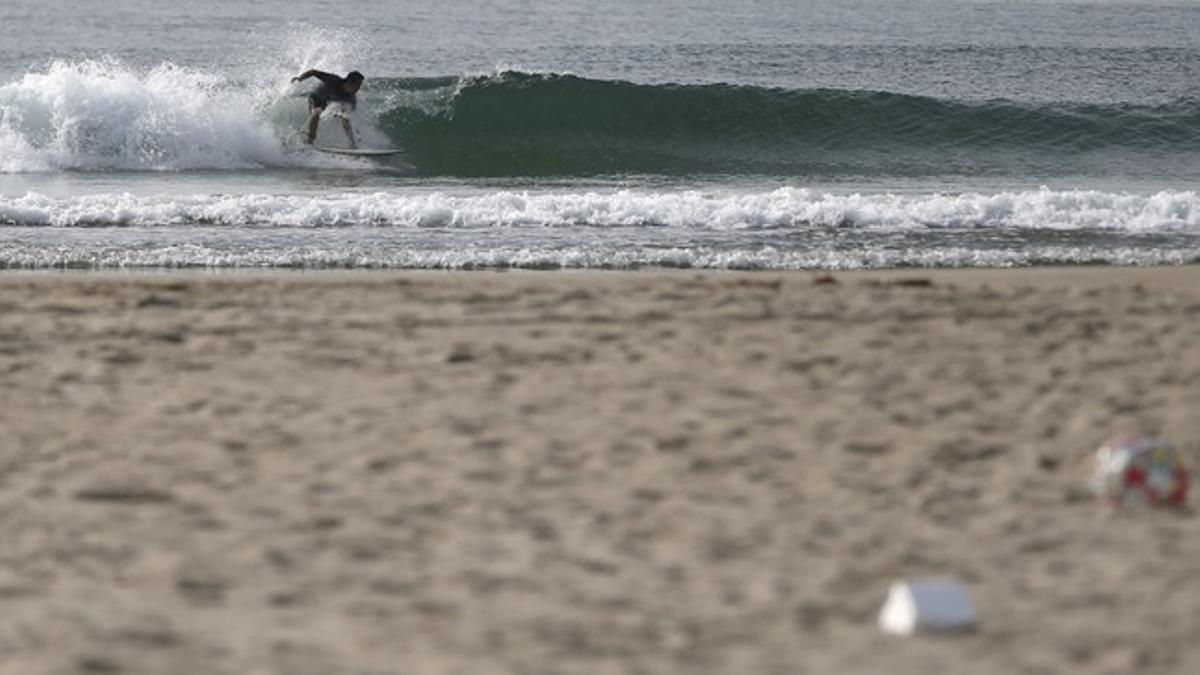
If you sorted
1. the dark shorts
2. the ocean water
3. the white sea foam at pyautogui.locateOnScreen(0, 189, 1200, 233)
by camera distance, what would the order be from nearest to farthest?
the ocean water → the white sea foam at pyautogui.locateOnScreen(0, 189, 1200, 233) → the dark shorts

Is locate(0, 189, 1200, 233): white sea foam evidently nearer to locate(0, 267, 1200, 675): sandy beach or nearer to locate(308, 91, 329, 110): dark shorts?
locate(308, 91, 329, 110): dark shorts

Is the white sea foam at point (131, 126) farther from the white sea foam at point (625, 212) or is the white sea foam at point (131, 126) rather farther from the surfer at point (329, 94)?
the white sea foam at point (625, 212)

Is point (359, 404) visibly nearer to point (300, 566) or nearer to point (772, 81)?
point (300, 566)

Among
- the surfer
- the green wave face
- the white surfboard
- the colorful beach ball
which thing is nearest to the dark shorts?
the surfer

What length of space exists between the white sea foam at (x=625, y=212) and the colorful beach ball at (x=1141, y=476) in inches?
344

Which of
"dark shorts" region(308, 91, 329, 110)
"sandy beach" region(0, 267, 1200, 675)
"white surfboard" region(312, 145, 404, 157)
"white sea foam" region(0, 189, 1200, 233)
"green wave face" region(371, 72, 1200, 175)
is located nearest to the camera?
"sandy beach" region(0, 267, 1200, 675)

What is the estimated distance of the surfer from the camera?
2048 cm

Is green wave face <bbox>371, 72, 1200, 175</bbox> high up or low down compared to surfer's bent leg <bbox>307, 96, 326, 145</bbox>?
up

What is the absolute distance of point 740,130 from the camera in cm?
2378

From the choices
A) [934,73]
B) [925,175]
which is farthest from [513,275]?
[934,73]

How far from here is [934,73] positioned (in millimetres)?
29578

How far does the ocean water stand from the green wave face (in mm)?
56

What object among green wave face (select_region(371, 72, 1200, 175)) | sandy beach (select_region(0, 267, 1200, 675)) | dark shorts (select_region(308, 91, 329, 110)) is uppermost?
green wave face (select_region(371, 72, 1200, 175))

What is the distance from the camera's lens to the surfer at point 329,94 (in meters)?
20.5
